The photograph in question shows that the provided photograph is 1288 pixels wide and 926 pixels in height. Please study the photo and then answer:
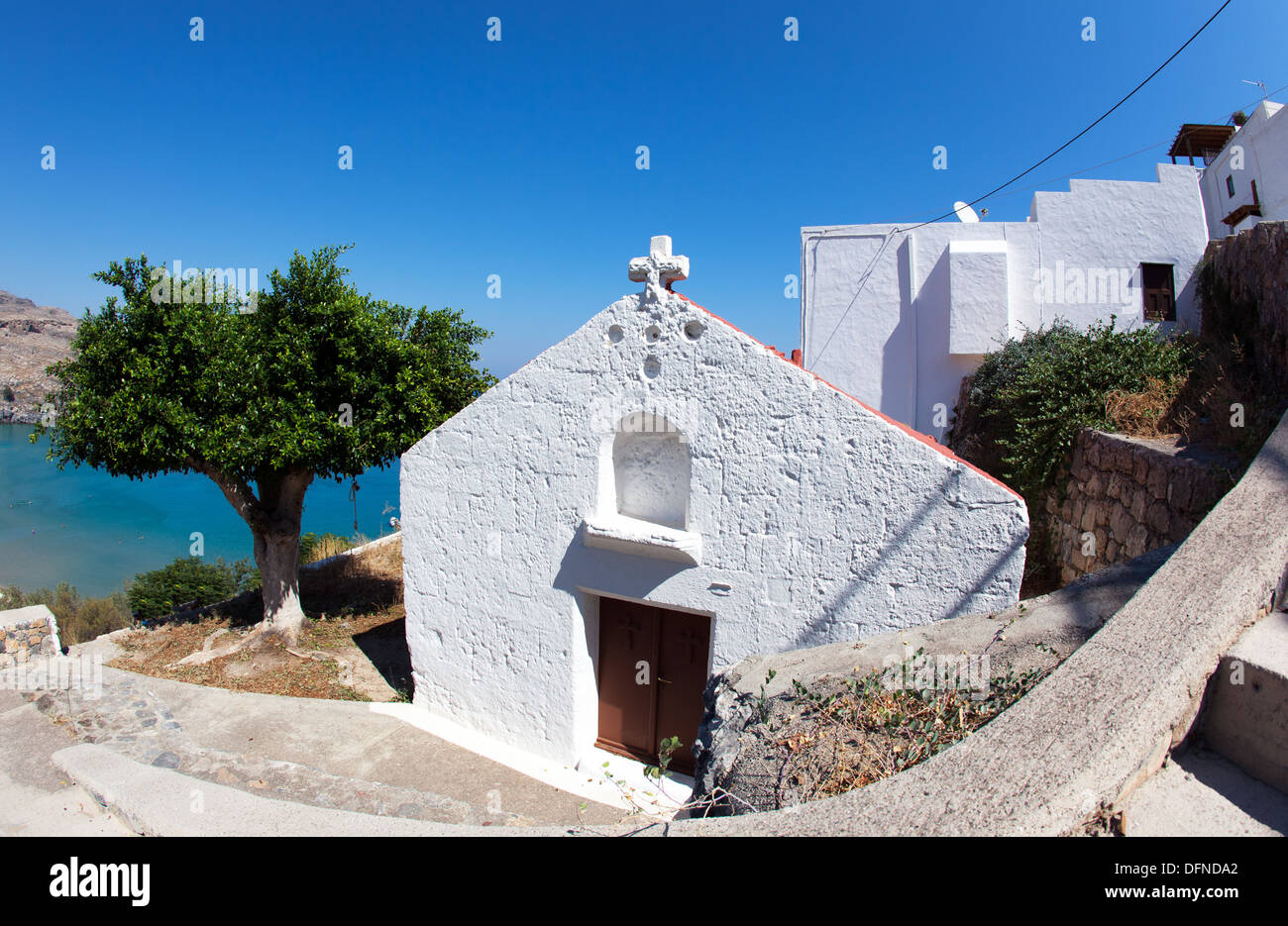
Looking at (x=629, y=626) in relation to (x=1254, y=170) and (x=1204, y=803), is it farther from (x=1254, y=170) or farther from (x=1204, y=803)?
(x=1254, y=170)

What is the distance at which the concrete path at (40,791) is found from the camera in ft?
8.39

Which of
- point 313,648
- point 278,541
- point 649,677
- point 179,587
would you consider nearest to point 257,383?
point 278,541

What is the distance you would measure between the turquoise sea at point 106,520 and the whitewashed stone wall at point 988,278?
1504 cm

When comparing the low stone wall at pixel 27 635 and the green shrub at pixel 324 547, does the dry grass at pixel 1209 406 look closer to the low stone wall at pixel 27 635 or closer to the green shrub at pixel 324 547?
the low stone wall at pixel 27 635

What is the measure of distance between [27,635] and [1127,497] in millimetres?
11944

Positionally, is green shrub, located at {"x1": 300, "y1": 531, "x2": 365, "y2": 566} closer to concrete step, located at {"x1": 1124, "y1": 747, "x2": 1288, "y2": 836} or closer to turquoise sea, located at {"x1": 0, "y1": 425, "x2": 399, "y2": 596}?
turquoise sea, located at {"x1": 0, "y1": 425, "x2": 399, "y2": 596}

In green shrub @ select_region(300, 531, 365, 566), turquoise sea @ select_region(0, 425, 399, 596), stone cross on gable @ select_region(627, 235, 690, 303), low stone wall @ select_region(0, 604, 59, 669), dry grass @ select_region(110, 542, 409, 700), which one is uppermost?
stone cross on gable @ select_region(627, 235, 690, 303)

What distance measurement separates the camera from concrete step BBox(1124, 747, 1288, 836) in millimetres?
1958

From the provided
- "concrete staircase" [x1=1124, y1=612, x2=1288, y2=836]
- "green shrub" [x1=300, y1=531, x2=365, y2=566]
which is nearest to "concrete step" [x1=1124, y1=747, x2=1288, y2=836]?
"concrete staircase" [x1=1124, y1=612, x2=1288, y2=836]

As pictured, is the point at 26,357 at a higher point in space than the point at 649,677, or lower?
higher

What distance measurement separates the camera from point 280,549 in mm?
10344

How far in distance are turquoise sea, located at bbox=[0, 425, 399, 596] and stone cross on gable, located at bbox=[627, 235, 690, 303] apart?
16799 millimetres
